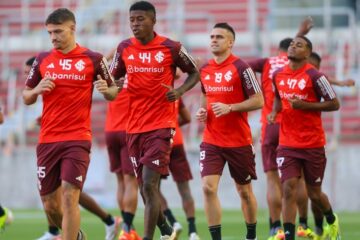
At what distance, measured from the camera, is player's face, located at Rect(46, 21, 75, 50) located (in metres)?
11.4

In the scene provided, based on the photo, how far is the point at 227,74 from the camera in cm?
1293

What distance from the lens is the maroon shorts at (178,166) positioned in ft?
49.7

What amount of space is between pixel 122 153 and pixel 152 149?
3.08 metres

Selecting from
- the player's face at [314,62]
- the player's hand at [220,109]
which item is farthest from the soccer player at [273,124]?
the player's hand at [220,109]

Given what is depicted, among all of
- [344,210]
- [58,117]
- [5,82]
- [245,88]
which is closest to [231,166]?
[245,88]

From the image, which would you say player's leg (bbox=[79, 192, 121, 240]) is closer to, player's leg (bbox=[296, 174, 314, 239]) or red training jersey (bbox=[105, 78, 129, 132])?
red training jersey (bbox=[105, 78, 129, 132])

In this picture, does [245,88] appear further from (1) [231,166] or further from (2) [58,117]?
(2) [58,117]

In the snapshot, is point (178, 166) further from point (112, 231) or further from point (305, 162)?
point (305, 162)

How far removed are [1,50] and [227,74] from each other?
16875mm

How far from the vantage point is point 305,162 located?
13477 mm

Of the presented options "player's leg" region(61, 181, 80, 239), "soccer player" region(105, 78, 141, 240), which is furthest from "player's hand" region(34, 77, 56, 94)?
"soccer player" region(105, 78, 141, 240)

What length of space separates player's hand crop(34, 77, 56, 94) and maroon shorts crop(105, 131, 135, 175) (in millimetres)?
3699

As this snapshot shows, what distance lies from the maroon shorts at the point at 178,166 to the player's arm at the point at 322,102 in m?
2.46

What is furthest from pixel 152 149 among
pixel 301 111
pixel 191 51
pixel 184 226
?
pixel 191 51
